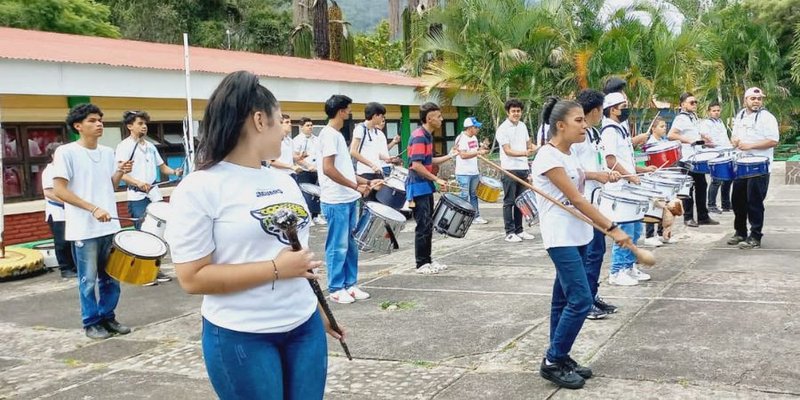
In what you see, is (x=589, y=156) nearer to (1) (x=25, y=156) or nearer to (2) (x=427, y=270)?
→ (2) (x=427, y=270)

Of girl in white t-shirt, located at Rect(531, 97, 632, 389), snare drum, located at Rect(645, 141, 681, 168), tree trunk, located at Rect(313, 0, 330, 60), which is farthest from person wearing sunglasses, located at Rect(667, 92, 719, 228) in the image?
tree trunk, located at Rect(313, 0, 330, 60)

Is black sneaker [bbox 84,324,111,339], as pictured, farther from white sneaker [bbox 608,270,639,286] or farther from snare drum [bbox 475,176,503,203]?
snare drum [bbox 475,176,503,203]

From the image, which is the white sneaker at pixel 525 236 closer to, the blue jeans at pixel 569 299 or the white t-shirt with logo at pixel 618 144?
the white t-shirt with logo at pixel 618 144

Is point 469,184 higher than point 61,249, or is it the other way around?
point 469,184

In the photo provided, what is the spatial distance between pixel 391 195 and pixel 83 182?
2921 millimetres

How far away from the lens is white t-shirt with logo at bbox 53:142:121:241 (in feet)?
18.5

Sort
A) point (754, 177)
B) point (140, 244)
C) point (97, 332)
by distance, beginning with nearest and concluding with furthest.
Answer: point (97, 332), point (140, 244), point (754, 177)

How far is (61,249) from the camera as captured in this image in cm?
891

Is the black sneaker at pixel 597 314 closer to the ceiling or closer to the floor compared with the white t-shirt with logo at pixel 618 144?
closer to the floor

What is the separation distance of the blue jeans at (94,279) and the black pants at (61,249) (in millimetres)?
3211

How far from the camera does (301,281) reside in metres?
2.51

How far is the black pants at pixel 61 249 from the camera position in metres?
8.75

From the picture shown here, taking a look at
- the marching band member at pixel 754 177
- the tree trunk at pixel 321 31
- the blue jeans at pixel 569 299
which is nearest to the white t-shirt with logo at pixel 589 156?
the blue jeans at pixel 569 299

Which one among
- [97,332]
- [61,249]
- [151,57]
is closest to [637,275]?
[97,332]
